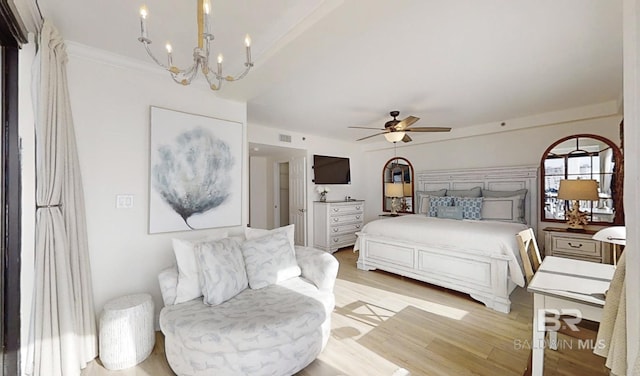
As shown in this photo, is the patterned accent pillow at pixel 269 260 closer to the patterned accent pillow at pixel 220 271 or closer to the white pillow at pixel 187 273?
the patterned accent pillow at pixel 220 271

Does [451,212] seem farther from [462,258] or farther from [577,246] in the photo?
[577,246]

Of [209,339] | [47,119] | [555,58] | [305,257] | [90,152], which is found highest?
[555,58]

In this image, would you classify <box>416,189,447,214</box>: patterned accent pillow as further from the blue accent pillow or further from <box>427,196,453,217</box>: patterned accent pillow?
the blue accent pillow

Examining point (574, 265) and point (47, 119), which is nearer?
point (47, 119)

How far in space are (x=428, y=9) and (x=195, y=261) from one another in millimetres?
2467

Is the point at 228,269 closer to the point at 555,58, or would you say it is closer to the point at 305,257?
the point at 305,257

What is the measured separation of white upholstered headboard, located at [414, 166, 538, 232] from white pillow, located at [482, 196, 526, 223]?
291mm

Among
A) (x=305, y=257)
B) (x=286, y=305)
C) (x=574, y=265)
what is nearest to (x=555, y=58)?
(x=574, y=265)

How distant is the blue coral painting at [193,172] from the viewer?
7.77 feet

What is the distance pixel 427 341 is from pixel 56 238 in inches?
115

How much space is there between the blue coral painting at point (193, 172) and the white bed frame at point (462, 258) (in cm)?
226

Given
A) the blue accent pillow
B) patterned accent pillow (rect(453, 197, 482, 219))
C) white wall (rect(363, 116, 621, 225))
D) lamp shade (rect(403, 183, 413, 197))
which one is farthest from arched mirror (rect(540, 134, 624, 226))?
lamp shade (rect(403, 183, 413, 197))

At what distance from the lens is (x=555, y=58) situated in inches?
89.0

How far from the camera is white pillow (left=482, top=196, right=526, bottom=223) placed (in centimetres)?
398
